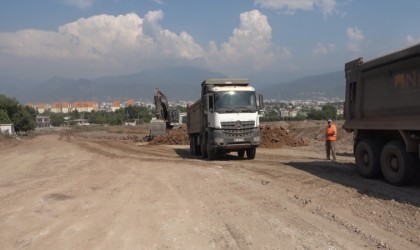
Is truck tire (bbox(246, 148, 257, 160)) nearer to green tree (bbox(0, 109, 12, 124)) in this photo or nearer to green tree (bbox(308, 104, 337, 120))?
green tree (bbox(308, 104, 337, 120))

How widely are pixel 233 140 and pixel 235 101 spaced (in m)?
1.53

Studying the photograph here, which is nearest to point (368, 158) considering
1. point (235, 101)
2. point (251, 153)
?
point (235, 101)

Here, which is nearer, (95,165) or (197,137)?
(95,165)

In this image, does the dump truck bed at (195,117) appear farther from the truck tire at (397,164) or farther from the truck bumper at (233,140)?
the truck tire at (397,164)

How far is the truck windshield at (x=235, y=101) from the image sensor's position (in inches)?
687

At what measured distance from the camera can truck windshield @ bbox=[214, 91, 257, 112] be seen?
1744 centimetres

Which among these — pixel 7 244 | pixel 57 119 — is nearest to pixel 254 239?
pixel 7 244

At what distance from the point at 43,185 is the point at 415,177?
909 cm

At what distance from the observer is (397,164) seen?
1030cm

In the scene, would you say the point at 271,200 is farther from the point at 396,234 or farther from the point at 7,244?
the point at 7,244

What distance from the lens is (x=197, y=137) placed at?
2177 centimetres

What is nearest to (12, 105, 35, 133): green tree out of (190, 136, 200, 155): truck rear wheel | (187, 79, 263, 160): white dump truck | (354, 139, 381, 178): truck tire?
(190, 136, 200, 155): truck rear wheel

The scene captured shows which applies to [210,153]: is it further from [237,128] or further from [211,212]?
[211,212]

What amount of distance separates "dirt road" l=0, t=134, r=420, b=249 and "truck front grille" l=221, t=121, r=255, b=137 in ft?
14.2
